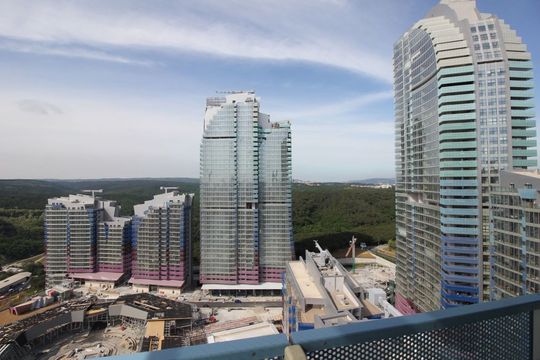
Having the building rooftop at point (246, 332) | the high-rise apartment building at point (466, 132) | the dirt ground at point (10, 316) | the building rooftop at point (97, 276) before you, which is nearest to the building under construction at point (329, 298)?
the building rooftop at point (246, 332)

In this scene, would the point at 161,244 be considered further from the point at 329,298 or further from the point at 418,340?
the point at 418,340

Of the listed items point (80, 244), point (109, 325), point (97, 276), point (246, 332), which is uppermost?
point (80, 244)

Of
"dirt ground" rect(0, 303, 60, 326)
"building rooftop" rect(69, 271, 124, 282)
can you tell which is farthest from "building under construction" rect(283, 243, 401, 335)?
"building rooftop" rect(69, 271, 124, 282)

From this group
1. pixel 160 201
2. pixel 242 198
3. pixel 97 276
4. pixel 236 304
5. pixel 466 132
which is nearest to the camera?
pixel 466 132

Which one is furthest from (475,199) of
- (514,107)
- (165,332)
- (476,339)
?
(165,332)

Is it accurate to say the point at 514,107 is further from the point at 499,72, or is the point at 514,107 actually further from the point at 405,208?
the point at 405,208

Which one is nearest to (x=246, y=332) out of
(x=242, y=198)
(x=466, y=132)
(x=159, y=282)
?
(x=466, y=132)
